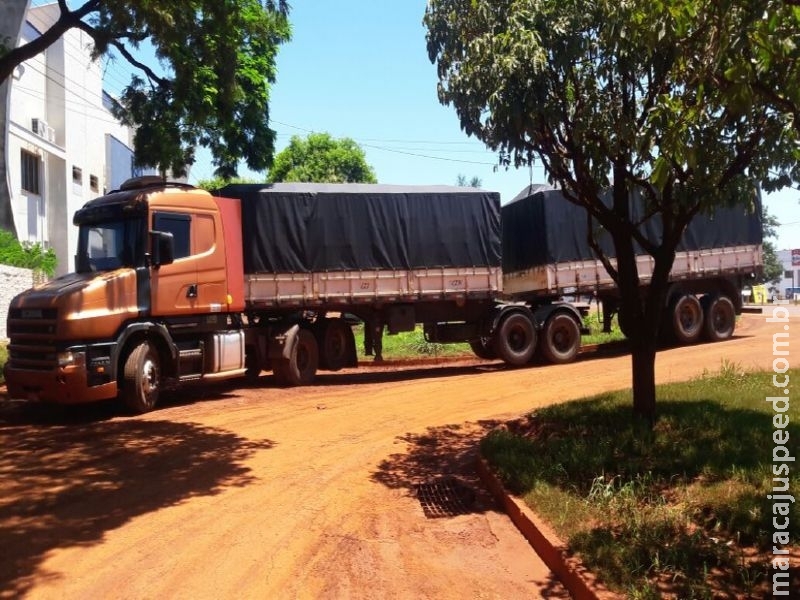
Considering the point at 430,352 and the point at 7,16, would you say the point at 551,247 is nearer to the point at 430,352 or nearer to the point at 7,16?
the point at 430,352

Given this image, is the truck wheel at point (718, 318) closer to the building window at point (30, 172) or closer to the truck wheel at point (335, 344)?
the truck wheel at point (335, 344)

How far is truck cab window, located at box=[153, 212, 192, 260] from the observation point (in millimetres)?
10453

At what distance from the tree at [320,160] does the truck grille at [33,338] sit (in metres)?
25.8

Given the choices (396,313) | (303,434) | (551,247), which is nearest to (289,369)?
(396,313)

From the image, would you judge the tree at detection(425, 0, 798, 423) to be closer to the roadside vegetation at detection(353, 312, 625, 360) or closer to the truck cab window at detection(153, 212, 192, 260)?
the truck cab window at detection(153, 212, 192, 260)

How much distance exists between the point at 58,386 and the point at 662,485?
7905 mm

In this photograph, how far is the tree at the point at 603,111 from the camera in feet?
20.2

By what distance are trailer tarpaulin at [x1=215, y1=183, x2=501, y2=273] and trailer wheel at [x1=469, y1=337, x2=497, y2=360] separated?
1.81 meters

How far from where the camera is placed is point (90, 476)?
6.95m

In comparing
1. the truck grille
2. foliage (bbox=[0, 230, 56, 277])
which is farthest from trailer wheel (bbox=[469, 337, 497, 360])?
foliage (bbox=[0, 230, 56, 277])

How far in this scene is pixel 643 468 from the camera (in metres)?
5.85

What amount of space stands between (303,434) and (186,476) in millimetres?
2218

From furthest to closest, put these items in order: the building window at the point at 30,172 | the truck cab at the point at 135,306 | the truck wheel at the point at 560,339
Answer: the building window at the point at 30,172 < the truck wheel at the point at 560,339 < the truck cab at the point at 135,306

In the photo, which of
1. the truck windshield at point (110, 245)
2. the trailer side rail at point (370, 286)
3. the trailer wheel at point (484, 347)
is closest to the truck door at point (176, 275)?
the truck windshield at point (110, 245)
